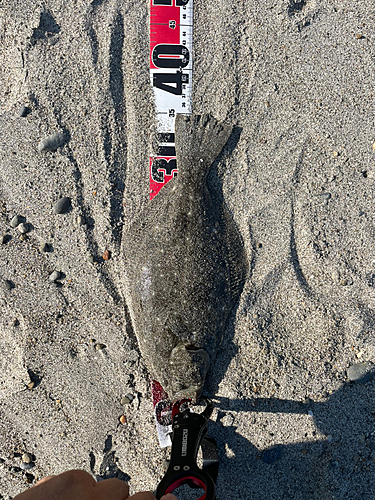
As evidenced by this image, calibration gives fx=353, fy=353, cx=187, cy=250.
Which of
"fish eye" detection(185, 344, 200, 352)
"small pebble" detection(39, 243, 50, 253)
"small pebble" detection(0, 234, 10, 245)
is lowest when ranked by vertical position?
"fish eye" detection(185, 344, 200, 352)

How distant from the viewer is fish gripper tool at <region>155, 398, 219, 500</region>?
7.56ft

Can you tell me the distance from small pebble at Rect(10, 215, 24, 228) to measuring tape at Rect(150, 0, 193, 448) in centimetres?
111

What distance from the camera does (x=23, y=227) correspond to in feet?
9.61

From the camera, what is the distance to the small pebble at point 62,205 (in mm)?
2912

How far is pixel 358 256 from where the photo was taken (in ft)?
9.80

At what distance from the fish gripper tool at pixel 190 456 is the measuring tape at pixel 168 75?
38 centimetres

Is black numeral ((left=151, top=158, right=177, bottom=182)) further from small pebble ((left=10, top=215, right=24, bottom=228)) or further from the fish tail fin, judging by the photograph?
small pebble ((left=10, top=215, right=24, bottom=228))

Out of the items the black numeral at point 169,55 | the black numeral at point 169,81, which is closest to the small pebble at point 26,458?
the black numeral at point 169,81

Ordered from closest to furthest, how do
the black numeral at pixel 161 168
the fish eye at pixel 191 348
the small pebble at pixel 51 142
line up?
1. the fish eye at pixel 191 348
2. the small pebble at pixel 51 142
3. the black numeral at pixel 161 168

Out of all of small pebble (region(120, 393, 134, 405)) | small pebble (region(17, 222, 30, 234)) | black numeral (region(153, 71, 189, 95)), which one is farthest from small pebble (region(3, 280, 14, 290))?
black numeral (region(153, 71, 189, 95))

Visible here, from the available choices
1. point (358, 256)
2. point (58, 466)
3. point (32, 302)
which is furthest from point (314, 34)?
point (58, 466)

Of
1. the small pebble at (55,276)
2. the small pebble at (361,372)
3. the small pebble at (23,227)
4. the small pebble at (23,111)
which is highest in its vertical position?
the small pebble at (23,111)

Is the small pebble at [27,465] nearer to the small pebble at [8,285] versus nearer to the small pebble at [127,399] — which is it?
the small pebble at [127,399]

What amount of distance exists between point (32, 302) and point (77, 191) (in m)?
0.99
